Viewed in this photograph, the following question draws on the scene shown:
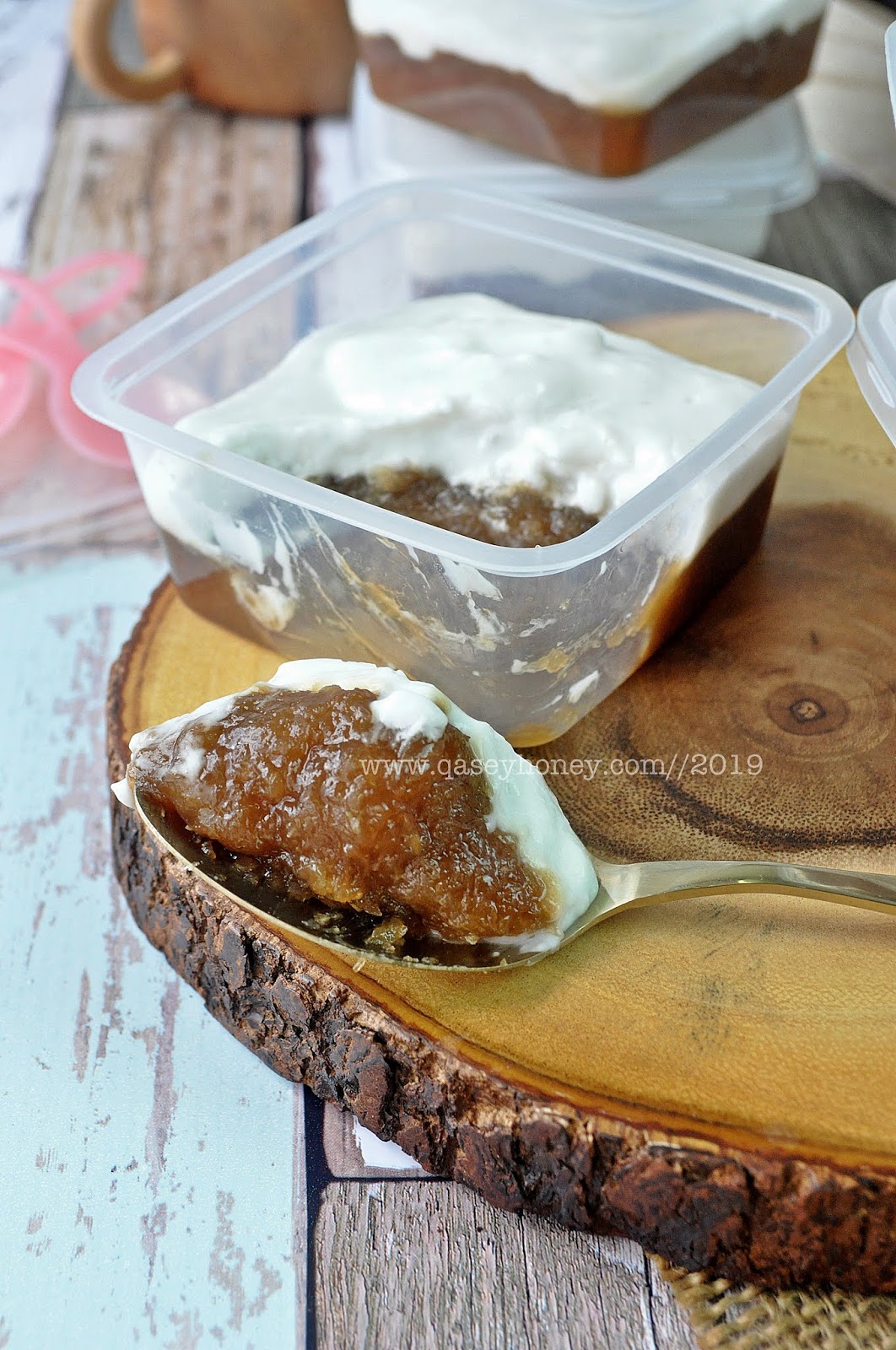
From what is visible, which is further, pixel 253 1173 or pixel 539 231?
pixel 539 231

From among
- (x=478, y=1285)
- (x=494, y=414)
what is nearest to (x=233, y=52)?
(x=494, y=414)

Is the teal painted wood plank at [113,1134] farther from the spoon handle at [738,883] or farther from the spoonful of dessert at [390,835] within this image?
the spoon handle at [738,883]

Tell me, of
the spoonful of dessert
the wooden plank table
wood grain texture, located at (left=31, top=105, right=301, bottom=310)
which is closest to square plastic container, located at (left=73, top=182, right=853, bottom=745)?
the spoonful of dessert

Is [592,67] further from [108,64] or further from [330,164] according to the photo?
[108,64]

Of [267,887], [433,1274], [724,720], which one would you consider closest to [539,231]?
[724,720]

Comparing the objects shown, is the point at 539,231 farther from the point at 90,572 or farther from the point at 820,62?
the point at 820,62

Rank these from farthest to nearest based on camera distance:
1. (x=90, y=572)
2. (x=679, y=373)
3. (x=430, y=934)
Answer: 1. (x=90, y=572)
2. (x=679, y=373)
3. (x=430, y=934)
